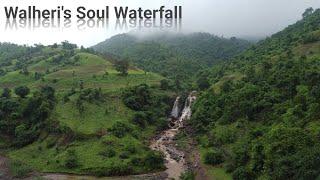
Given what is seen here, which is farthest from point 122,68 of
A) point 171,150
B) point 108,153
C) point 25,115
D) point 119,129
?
point 108,153

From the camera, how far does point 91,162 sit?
240 ft

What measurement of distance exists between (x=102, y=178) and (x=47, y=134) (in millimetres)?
19053

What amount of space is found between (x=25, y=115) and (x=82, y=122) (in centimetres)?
1197

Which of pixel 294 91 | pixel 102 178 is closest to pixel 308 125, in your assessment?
pixel 294 91

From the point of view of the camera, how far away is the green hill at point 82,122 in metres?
73.6

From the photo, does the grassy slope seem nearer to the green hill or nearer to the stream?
the green hill

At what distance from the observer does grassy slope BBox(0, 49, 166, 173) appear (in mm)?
74938

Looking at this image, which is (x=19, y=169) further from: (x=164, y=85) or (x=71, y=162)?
(x=164, y=85)

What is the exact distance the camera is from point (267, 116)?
253ft

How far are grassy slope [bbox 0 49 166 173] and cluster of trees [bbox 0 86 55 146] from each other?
1.77m

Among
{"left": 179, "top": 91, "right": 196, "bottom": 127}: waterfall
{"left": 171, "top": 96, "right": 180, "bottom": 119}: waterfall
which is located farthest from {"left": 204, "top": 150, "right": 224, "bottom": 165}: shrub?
{"left": 171, "top": 96, "right": 180, "bottom": 119}: waterfall

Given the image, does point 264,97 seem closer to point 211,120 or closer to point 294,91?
point 294,91

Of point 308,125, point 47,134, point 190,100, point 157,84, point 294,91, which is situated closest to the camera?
point 308,125

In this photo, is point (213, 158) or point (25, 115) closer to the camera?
point (213, 158)
